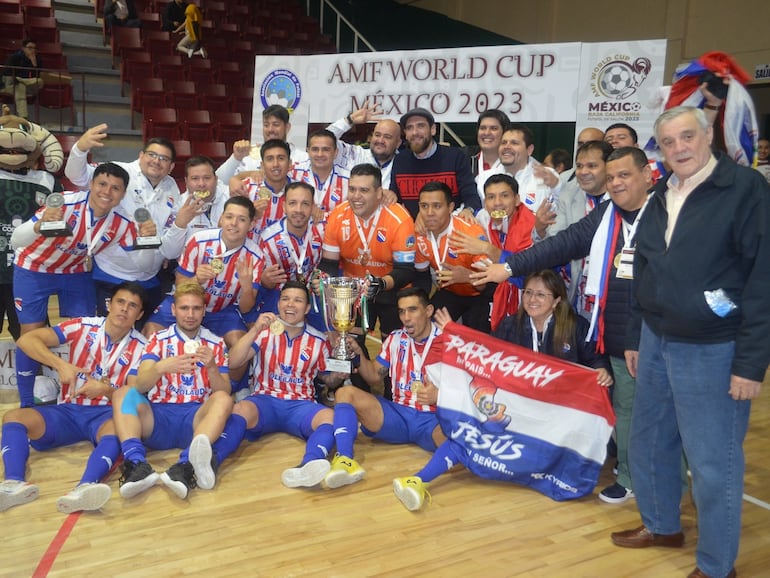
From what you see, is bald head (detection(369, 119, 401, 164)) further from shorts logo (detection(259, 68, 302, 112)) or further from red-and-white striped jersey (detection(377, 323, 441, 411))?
shorts logo (detection(259, 68, 302, 112))

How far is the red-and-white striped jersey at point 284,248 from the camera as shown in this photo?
523cm

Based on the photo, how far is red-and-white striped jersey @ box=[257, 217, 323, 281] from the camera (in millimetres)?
5230

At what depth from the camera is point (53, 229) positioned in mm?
4500

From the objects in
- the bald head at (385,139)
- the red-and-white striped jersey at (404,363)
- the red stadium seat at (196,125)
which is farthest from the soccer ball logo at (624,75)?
the red stadium seat at (196,125)

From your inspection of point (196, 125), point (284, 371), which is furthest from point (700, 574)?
point (196, 125)

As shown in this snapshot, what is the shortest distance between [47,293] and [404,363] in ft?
8.28

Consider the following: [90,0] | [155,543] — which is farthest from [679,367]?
[90,0]

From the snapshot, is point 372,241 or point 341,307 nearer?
point 341,307

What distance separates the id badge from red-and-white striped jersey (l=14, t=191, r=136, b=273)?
130 inches

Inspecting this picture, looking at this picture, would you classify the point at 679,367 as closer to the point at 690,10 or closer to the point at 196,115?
the point at 196,115

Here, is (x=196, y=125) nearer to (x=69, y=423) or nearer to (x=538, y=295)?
(x=69, y=423)

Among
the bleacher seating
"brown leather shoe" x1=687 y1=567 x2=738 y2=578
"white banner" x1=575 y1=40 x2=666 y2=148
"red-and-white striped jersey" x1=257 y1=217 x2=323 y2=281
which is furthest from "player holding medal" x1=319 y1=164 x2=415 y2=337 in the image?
the bleacher seating

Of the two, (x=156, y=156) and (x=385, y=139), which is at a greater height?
(x=385, y=139)

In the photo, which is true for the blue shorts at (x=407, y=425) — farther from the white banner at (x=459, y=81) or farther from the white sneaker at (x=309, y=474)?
the white banner at (x=459, y=81)
